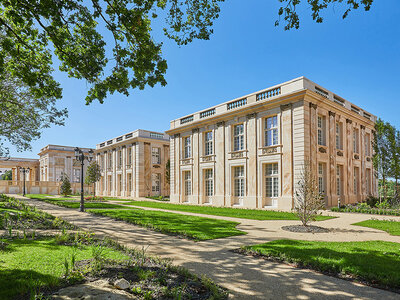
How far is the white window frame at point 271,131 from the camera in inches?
763

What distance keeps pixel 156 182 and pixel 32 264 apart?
111ft

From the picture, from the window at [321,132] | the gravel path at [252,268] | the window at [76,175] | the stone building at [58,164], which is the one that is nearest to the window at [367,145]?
the window at [321,132]

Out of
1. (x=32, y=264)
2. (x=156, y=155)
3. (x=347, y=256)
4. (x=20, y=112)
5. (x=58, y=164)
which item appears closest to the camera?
(x=32, y=264)

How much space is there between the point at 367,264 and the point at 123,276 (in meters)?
4.89

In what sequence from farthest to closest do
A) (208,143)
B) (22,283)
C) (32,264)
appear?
1. (208,143)
2. (32,264)
3. (22,283)

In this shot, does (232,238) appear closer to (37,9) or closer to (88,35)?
(88,35)

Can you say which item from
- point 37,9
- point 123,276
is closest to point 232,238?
point 123,276

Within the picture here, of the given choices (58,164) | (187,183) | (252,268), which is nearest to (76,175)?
(58,164)

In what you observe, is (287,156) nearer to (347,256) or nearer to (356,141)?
(356,141)

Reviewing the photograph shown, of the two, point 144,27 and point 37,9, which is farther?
point 144,27

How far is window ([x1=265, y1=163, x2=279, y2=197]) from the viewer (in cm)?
1897

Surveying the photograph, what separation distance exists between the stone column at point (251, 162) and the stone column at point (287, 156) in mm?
2364

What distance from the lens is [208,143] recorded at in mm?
25250

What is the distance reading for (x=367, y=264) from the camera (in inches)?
205
